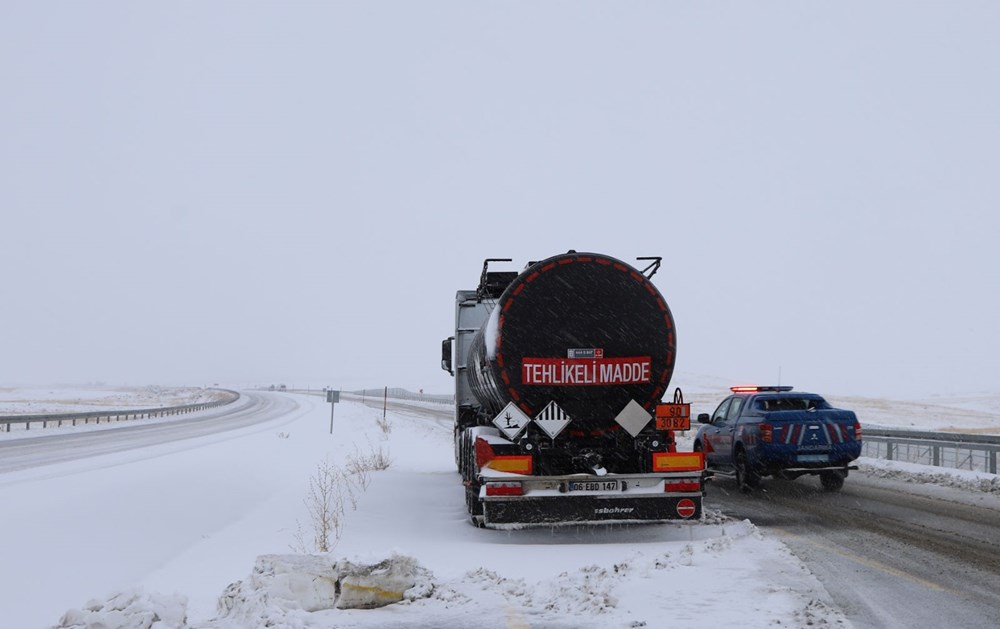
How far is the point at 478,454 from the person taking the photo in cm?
884

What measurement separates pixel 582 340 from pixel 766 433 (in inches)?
190

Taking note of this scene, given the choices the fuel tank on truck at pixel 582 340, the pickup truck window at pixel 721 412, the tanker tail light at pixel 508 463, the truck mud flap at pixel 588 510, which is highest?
the fuel tank on truck at pixel 582 340

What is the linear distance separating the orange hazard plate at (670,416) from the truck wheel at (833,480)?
539 cm

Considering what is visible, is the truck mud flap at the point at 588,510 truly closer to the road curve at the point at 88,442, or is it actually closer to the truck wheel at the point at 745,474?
the truck wheel at the point at 745,474

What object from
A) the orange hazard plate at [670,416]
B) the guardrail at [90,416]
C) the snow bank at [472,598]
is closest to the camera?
the snow bank at [472,598]

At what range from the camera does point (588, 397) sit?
29.5 ft

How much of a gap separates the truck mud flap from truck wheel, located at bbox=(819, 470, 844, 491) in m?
5.29

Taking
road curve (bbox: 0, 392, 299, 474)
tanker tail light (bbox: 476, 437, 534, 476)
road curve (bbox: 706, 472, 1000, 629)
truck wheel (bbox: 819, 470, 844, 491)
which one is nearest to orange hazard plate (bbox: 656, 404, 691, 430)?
tanker tail light (bbox: 476, 437, 534, 476)

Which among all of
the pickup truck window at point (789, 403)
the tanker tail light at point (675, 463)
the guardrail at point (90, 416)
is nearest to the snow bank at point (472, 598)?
the tanker tail light at point (675, 463)

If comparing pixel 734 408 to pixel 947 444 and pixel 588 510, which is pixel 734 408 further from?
pixel 588 510

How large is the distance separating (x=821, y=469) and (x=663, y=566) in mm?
6266

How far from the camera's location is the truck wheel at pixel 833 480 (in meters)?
13.0

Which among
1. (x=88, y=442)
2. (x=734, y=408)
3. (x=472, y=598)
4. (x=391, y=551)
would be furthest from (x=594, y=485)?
(x=88, y=442)

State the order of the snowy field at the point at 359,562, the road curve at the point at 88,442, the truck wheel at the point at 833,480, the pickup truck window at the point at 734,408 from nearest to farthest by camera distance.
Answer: the snowy field at the point at 359,562, the truck wheel at the point at 833,480, the pickup truck window at the point at 734,408, the road curve at the point at 88,442
